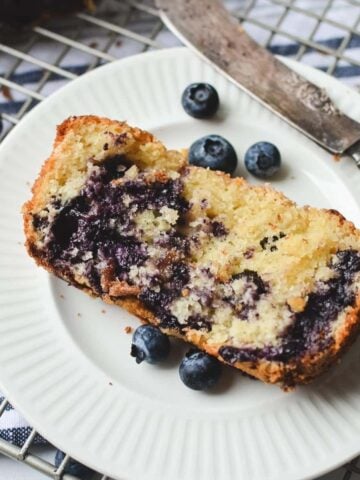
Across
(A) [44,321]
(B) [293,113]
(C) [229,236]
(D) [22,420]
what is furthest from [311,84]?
(D) [22,420]

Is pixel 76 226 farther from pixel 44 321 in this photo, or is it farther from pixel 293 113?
pixel 293 113

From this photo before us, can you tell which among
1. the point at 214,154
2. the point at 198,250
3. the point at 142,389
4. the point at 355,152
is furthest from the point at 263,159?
the point at 142,389

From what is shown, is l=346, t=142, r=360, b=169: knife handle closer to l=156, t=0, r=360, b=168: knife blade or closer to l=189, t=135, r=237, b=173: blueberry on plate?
l=156, t=0, r=360, b=168: knife blade

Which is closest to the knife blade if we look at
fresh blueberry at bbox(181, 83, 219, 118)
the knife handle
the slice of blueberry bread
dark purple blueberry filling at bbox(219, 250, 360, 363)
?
the knife handle

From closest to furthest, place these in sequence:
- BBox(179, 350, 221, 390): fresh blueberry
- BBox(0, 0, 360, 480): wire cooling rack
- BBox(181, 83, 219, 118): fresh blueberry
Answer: BBox(179, 350, 221, 390): fresh blueberry → BBox(181, 83, 219, 118): fresh blueberry → BBox(0, 0, 360, 480): wire cooling rack

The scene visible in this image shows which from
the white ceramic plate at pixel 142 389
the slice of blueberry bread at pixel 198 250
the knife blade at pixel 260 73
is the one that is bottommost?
the white ceramic plate at pixel 142 389

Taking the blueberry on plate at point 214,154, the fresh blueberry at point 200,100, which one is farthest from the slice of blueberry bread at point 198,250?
the fresh blueberry at point 200,100

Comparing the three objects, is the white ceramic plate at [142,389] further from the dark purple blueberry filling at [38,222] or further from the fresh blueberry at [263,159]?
the dark purple blueberry filling at [38,222]
